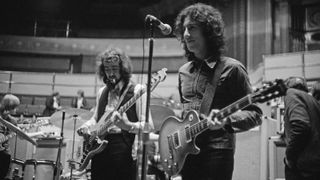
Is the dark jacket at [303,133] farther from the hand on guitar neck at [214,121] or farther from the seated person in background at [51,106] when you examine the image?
the seated person in background at [51,106]

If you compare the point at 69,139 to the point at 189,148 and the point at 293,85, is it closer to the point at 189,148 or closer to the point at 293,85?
the point at 293,85

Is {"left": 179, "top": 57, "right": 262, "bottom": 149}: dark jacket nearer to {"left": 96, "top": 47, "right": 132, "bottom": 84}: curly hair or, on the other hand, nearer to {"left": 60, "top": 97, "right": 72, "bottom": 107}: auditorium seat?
{"left": 96, "top": 47, "right": 132, "bottom": 84}: curly hair

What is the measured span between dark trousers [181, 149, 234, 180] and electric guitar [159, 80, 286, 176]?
0.08 m

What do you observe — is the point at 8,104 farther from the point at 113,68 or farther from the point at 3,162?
the point at 113,68

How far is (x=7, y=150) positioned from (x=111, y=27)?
1343 cm

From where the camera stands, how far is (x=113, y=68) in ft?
13.2

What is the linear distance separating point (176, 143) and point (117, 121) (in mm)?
641

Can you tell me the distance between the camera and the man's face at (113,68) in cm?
401

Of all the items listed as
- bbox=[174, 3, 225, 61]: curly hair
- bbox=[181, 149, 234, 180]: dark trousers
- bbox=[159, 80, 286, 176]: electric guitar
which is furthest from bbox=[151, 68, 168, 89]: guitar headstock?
bbox=[181, 149, 234, 180]: dark trousers

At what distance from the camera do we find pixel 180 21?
3164mm

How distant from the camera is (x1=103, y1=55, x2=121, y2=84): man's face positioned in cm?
401

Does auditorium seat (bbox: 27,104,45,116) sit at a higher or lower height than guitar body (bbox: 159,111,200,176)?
higher

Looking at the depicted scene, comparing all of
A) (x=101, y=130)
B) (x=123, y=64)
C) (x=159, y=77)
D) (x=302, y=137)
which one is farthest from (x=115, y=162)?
(x=302, y=137)

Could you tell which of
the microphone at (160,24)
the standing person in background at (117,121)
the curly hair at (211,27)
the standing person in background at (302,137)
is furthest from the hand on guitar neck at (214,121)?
the standing person in background at (302,137)
